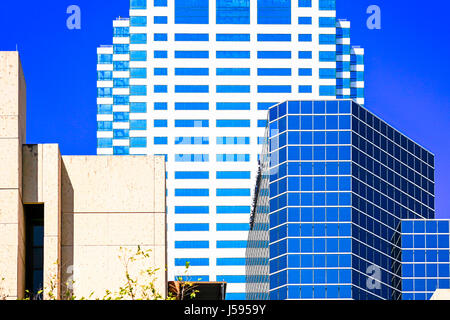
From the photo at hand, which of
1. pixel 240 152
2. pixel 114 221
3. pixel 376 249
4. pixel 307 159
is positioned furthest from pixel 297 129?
pixel 240 152

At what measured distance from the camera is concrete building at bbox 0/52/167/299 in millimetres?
36438

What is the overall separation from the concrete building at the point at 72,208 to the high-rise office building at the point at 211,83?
142 metres

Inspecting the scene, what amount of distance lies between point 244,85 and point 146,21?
830 inches

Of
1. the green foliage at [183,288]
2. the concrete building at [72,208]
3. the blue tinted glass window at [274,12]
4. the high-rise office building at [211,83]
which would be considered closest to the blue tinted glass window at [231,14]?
the high-rise office building at [211,83]

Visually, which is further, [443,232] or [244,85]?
[244,85]

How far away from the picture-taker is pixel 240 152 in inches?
7274

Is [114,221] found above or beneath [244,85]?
beneath

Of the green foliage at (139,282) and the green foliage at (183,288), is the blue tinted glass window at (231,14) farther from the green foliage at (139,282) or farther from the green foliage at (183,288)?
the green foliage at (139,282)

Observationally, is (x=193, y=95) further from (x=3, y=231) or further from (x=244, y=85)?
→ (x=3, y=231)

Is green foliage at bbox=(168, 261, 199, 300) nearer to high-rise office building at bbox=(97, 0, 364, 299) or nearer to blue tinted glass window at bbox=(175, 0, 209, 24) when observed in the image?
high-rise office building at bbox=(97, 0, 364, 299)

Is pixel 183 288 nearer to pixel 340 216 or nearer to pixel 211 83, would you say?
pixel 340 216

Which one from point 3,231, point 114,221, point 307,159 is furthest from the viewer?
point 307,159

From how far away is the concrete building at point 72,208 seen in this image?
36.4 meters

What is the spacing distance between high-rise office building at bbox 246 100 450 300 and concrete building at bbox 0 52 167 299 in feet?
200
